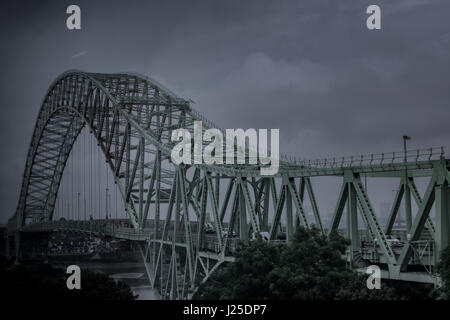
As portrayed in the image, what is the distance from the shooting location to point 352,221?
1211 inches

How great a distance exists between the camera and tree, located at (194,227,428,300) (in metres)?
28.5

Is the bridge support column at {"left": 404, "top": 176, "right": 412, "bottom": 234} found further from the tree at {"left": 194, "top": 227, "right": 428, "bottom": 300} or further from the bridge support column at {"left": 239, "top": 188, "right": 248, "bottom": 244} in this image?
the bridge support column at {"left": 239, "top": 188, "right": 248, "bottom": 244}

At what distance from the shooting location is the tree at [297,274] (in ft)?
93.5

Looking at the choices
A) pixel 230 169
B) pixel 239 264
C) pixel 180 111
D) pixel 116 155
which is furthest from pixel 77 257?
pixel 239 264

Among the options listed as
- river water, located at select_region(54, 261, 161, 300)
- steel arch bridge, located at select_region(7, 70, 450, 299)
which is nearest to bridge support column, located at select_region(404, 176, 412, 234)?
steel arch bridge, located at select_region(7, 70, 450, 299)

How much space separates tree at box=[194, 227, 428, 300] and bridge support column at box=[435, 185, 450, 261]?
257 centimetres

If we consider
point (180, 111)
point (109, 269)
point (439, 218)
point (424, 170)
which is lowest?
point (109, 269)

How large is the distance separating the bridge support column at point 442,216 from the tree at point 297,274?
101 inches

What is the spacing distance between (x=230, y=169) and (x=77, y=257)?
6314cm

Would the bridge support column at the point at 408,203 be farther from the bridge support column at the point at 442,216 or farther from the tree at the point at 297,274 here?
the bridge support column at the point at 442,216

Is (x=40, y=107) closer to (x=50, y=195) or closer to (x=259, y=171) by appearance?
(x=50, y=195)

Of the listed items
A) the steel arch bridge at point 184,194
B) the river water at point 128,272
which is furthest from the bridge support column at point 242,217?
the river water at point 128,272
